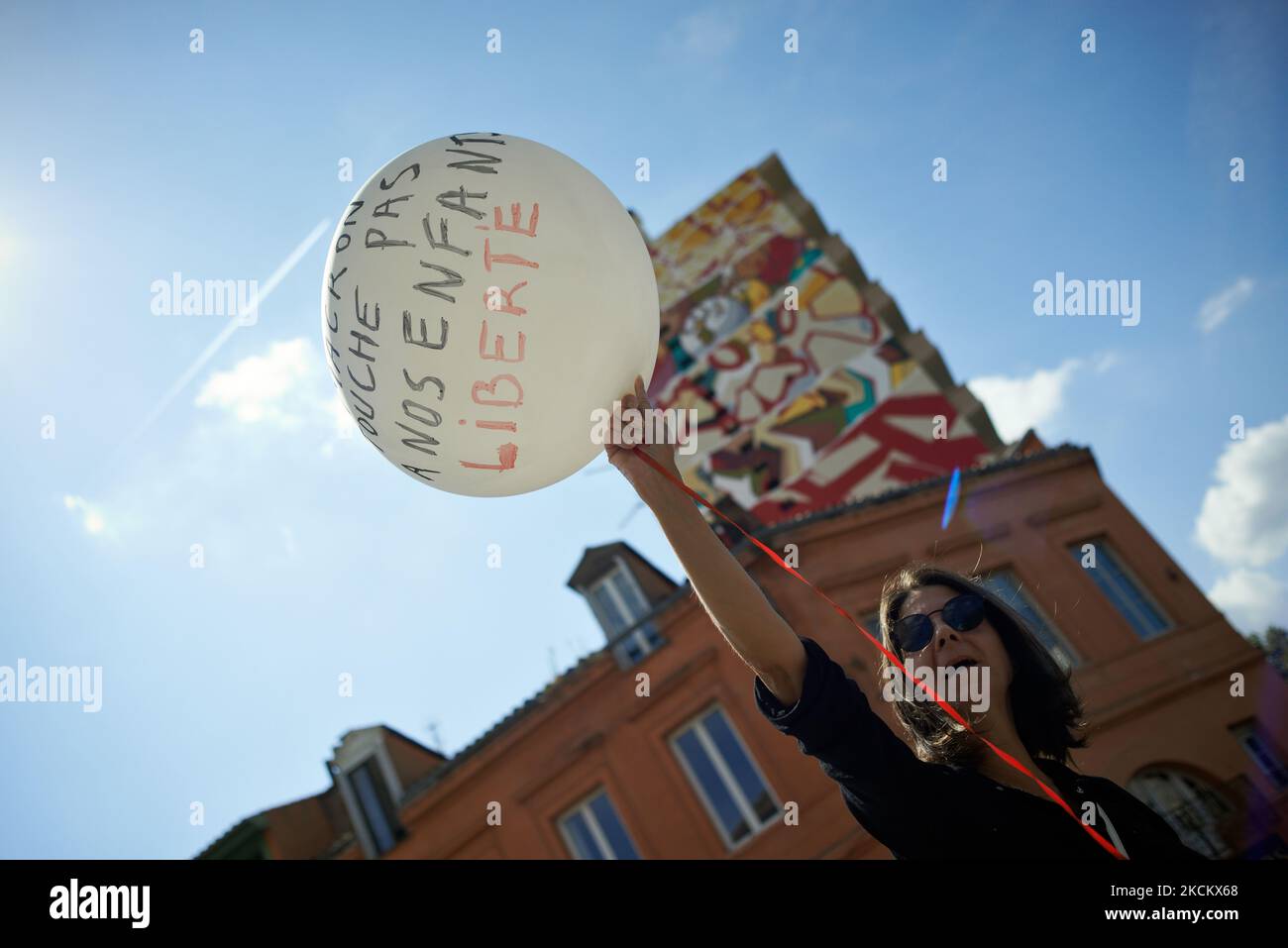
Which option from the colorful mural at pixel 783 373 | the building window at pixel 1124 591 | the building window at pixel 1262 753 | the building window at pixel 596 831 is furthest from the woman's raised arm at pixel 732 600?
the colorful mural at pixel 783 373

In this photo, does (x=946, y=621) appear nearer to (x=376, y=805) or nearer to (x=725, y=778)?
(x=725, y=778)

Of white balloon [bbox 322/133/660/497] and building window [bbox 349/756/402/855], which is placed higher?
building window [bbox 349/756/402/855]

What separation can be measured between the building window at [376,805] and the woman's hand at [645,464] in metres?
13.8

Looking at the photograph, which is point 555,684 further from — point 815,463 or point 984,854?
point 984,854

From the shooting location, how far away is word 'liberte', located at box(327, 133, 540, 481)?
2.30 metres

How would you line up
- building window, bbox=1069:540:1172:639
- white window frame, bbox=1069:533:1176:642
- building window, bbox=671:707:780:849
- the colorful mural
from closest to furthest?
building window, bbox=671:707:780:849 < white window frame, bbox=1069:533:1176:642 < building window, bbox=1069:540:1172:639 < the colorful mural

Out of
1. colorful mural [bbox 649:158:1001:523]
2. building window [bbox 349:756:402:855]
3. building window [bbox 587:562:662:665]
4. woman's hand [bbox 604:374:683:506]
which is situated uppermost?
colorful mural [bbox 649:158:1001:523]

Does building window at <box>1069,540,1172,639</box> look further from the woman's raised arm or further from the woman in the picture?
the woman's raised arm

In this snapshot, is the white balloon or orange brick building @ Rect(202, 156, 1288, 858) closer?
the white balloon

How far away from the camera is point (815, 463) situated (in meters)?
18.5

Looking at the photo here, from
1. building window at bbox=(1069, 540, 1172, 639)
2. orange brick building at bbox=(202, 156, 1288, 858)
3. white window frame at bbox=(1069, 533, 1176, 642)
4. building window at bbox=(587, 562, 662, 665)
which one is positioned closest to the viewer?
orange brick building at bbox=(202, 156, 1288, 858)

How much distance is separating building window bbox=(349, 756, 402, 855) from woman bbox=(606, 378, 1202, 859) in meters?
13.9

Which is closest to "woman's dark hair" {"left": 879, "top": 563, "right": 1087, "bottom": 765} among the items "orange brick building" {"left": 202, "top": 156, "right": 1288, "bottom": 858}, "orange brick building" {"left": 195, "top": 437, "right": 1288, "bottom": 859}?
"orange brick building" {"left": 202, "top": 156, "right": 1288, "bottom": 858}

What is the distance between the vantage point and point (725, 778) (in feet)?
40.5
